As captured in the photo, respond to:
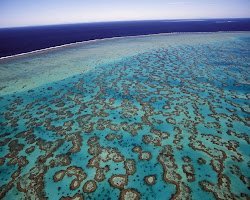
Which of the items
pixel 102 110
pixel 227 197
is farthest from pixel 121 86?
pixel 227 197

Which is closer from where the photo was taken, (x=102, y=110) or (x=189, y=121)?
(x=189, y=121)

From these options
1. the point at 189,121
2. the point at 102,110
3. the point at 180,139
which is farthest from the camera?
the point at 102,110

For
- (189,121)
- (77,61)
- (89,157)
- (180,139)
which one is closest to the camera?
(89,157)

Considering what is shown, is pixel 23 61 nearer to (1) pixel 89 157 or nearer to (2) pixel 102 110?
(2) pixel 102 110

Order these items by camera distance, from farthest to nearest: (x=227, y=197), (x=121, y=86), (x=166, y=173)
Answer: (x=121, y=86) → (x=166, y=173) → (x=227, y=197)

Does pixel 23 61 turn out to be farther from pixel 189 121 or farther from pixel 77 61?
pixel 189 121

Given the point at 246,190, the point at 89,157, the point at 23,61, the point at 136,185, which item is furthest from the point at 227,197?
the point at 23,61
